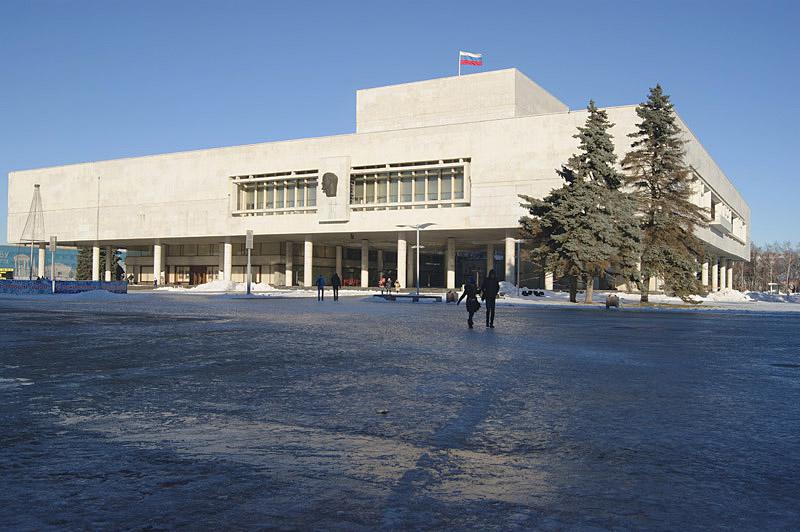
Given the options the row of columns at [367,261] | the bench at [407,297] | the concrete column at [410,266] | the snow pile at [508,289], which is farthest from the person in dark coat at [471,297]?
the concrete column at [410,266]

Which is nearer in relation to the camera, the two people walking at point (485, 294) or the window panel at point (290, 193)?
the two people walking at point (485, 294)

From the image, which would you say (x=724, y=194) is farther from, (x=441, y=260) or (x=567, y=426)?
(x=567, y=426)

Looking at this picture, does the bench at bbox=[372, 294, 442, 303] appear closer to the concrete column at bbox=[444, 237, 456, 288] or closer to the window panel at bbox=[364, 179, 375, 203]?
the concrete column at bbox=[444, 237, 456, 288]

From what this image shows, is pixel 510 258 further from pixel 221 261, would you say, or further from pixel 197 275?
pixel 197 275

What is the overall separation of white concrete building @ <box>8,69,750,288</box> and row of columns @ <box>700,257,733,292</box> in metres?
0.69

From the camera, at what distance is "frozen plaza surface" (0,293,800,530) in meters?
3.93

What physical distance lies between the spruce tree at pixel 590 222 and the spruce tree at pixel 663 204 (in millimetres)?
1136

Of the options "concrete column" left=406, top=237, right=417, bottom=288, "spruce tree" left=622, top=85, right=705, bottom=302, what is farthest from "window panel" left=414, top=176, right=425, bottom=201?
"spruce tree" left=622, top=85, right=705, bottom=302

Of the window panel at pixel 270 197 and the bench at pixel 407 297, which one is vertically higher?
the window panel at pixel 270 197

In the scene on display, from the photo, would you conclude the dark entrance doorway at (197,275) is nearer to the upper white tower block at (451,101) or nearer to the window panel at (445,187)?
the upper white tower block at (451,101)

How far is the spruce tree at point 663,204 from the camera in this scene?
134 ft

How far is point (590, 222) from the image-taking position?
4091 centimetres

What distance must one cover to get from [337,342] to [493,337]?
4106 mm

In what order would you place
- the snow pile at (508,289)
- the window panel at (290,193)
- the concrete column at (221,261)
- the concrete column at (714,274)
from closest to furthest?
1. the snow pile at (508,289)
2. the window panel at (290,193)
3. the concrete column at (714,274)
4. the concrete column at (221,261)
